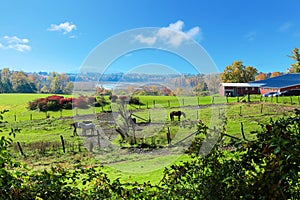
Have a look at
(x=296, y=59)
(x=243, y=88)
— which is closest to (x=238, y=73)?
(x=243, y=88)

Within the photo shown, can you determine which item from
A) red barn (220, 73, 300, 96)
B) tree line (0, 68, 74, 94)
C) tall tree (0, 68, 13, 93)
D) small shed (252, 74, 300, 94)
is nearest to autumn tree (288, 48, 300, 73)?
small shed (252, 74, 300, 94)

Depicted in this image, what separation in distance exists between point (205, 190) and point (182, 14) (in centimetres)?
557

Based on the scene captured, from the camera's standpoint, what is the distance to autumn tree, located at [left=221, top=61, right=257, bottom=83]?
15.9 meters

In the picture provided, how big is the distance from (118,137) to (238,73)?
1401cm

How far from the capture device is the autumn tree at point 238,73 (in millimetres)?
15906

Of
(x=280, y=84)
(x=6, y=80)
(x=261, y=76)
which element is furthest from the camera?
(x=261, y=76)

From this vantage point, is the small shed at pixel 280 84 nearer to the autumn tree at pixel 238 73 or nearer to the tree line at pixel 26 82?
the autumn tree at pixel 238 73

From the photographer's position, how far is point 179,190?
1.19m

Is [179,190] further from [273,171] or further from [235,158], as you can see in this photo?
[273,171]

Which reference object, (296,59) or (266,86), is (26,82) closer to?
(266,86)

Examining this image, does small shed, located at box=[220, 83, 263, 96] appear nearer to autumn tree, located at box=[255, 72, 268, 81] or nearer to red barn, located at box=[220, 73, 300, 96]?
red barn, located at box=[220, 73, 300, 96]

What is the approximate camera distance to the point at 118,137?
12.5 feet

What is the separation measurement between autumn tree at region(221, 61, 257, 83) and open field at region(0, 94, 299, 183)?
16.6 feet

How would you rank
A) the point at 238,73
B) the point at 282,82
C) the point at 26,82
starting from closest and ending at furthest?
the point at 26,82 → the point at 282,82 → the point at 238,73
